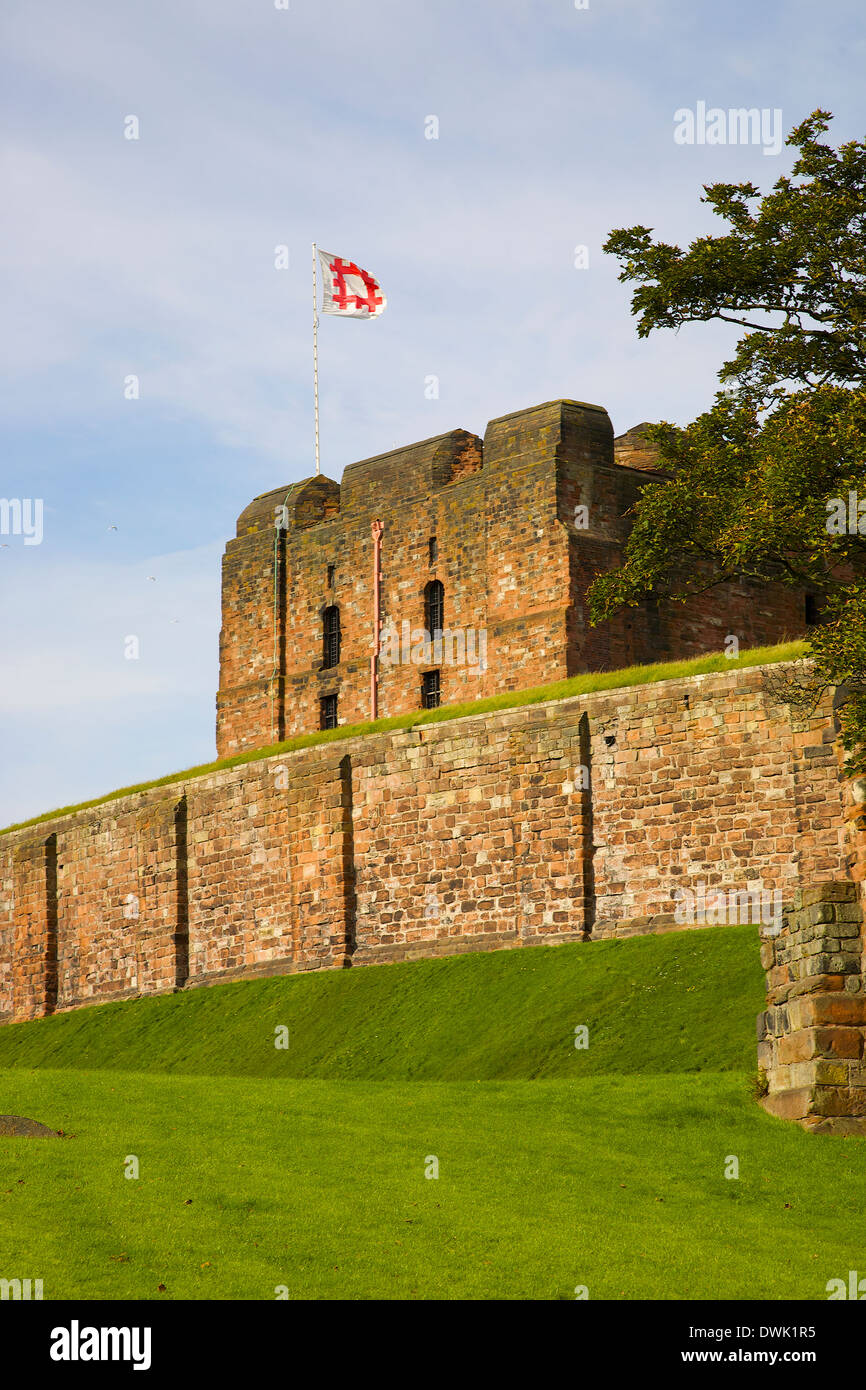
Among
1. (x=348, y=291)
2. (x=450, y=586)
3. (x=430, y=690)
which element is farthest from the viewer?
(x=348, y=291)

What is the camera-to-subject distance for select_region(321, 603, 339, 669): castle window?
51219 millimetres

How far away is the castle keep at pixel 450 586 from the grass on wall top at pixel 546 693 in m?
6.82

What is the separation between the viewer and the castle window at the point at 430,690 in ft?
157

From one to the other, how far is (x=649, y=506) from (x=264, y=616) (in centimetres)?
2347

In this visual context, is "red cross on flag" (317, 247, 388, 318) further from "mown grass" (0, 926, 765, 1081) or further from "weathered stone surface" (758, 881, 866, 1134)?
"weathered stone surface" (758, 881, 866, 1134)

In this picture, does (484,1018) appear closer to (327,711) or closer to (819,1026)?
(819,1026)

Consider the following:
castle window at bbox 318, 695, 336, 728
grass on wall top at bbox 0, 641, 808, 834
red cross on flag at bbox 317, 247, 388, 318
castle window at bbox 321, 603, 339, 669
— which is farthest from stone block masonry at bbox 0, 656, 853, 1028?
red cross on flag at bbox 317, 247, 388, 318

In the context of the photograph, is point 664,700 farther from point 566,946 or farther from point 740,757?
point 566,946

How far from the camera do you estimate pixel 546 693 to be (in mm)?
35000

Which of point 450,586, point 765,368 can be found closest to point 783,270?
point 765,368

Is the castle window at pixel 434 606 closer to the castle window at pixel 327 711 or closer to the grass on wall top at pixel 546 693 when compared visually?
the castle window at pixel 327 711

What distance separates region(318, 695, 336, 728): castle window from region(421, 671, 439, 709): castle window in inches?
152

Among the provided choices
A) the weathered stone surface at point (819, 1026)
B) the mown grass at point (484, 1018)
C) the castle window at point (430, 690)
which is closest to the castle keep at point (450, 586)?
the castle window at point (430, 690)

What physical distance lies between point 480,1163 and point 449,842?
16.1 m
